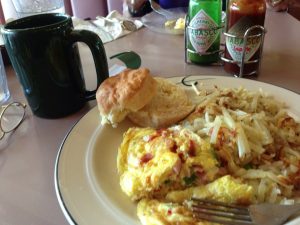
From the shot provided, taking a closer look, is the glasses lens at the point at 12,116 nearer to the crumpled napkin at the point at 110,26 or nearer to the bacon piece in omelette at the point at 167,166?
the bacon piece in omelette at the point at 167,166

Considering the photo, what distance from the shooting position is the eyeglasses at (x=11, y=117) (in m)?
0.75

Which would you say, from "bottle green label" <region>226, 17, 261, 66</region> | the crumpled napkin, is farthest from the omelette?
the crumpled napkin

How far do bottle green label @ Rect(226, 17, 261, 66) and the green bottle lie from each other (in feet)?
0.21

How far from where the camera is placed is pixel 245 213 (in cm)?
46

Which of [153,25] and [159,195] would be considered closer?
[159,195]

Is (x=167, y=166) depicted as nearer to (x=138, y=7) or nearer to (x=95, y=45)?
(x=95, y=45)

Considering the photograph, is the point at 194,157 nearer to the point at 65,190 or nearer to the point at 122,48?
the point at 65,190

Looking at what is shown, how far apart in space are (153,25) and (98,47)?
672 mm

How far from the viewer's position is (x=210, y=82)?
2.65 ft

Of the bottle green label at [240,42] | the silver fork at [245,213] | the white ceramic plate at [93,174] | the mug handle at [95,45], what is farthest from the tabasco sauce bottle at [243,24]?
the silver fork at [245,213]

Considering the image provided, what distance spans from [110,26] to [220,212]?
1.04 m

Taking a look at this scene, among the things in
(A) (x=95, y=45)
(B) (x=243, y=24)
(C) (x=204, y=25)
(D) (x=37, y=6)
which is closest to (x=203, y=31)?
(C) (x=204, y=25)

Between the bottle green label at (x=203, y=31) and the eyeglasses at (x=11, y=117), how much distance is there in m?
0.49

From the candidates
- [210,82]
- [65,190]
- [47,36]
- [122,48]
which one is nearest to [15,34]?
[47,36]
